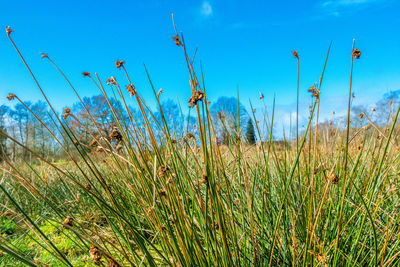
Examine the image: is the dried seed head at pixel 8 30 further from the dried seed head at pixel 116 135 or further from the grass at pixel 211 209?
the dried seed head at pixel 116 135

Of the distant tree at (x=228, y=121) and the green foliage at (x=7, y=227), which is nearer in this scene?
the distant tree at (x=228, y=121)

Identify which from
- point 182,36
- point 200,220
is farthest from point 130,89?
point 200,220

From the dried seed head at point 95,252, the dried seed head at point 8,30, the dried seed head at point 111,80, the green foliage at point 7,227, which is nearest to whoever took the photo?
the dried seed head at point 95,252

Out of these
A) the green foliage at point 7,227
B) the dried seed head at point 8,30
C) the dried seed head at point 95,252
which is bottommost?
the green foliage at point 7,227

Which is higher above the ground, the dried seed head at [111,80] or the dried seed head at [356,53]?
the dried seed head at [356,53]

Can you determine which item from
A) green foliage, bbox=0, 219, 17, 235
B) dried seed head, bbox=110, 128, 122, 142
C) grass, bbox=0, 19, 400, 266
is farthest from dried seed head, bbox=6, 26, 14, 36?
green foliage, bbox=0, 219, 17, 235

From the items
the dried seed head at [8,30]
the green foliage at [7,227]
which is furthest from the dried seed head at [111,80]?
the green foliage at [7,227]

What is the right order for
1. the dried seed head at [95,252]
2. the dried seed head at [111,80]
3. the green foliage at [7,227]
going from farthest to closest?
the green foliage at [7,227] < the dried seed head at [111,80] < the dried seed head at [95,252]

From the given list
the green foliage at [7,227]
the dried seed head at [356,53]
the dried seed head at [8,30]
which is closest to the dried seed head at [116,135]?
the dried seed head at [8,30]

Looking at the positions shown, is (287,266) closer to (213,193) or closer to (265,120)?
(213,193)

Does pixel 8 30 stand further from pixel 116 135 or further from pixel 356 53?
pixel 356 53

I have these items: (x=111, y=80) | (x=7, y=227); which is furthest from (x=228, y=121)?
(x=7, y=227)

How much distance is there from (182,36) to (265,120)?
107cm

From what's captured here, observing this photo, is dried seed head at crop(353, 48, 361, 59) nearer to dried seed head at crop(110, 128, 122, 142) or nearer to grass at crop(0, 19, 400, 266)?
grass at crop(0, 19, 400, 266)
